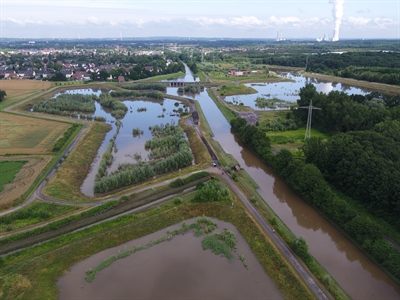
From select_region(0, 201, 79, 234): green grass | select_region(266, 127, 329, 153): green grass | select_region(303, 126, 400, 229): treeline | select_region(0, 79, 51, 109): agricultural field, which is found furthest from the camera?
select_region(0, 79, 51, 109): agricultural field

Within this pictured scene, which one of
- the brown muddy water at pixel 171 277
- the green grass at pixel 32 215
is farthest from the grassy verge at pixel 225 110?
the brown muddy water at pixel 171 277

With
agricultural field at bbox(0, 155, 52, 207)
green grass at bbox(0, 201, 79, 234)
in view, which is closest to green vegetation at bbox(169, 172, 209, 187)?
green grass at bbox(0, 201, 79, 234)

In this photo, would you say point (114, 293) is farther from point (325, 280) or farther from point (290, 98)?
point (290, 98)

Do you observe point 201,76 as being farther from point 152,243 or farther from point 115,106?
point 152,243

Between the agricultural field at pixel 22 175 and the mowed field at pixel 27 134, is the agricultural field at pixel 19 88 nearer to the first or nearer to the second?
the mowed field at pixel 27 134

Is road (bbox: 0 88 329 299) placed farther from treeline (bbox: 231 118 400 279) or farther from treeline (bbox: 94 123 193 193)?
treeline (bbox: 231 118 400 279)
